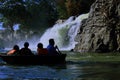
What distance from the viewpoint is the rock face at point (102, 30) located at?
35.5 m

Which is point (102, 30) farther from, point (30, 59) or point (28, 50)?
point (30, 59)

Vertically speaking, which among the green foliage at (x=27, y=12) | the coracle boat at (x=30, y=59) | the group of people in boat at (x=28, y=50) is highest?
the green foliage at (x=27, y=12)

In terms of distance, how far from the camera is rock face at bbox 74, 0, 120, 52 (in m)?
35.5

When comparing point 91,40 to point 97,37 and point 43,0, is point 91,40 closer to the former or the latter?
point 97,37

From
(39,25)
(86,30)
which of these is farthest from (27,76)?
(39,25)

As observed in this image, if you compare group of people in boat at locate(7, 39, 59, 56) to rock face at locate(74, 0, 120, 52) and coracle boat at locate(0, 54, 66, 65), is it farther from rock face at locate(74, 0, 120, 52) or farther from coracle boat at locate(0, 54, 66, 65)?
rock face at locate(74, 0, 120, 52)

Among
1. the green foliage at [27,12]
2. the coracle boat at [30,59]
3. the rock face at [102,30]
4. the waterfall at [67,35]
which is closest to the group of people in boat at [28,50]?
the coracle boat at [30,59]

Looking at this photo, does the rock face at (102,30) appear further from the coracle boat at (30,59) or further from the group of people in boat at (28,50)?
the coracle boat at (30,59)

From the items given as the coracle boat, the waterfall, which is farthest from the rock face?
the coracle boat

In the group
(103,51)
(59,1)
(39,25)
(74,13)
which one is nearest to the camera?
(103,51)

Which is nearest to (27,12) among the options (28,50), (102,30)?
(102,30)

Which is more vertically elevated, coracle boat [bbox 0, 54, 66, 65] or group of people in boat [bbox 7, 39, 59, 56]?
group of people in boat [bbox 7, 39, 59, 56]

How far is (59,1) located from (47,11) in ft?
22.9

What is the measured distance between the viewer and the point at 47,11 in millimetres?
75875
